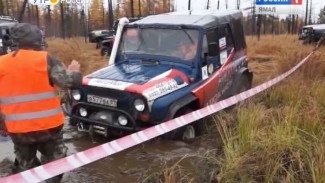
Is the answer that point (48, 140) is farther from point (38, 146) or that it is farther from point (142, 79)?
point (142, 79)

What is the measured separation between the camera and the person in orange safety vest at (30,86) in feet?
11.1

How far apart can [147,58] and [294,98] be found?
2.32 m

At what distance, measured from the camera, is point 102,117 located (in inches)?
217

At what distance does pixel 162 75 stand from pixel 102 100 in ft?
2.92

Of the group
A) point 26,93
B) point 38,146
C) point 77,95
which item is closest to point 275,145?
point 38,146

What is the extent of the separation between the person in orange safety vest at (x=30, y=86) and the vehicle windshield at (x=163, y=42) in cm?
283

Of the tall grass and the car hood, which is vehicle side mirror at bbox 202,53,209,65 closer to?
the car hood

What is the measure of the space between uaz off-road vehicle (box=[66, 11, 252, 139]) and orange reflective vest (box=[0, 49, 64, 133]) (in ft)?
6.02

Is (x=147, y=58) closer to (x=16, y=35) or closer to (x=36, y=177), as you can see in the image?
(x=16, y=35)

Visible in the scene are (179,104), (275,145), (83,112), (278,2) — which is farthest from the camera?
(278,2)

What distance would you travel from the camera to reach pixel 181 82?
19.0 ft

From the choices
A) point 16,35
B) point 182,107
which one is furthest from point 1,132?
point 182,107

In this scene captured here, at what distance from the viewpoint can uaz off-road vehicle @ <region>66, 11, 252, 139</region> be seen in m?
5.33

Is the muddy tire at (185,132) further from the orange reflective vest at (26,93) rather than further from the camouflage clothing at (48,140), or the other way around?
the orange reflective vest at (26,93)
